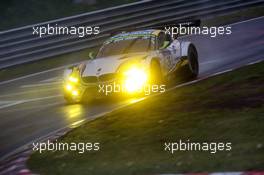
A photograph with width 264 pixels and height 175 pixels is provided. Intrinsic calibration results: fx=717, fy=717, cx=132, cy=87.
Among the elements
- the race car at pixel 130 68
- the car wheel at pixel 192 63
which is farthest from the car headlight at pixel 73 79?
the car wheel at pixel 192 63

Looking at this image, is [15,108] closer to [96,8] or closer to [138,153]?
[138,153]

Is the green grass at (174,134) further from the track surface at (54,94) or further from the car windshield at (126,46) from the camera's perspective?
the car windshield at (126,46)

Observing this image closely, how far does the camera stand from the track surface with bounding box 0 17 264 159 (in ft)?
37.1

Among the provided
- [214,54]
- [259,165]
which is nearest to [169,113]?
[259,165]

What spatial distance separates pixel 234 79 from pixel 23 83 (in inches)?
249

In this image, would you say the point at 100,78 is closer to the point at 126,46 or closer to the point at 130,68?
the point at 130,68

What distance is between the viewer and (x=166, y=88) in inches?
511

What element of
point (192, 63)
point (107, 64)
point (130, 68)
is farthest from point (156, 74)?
point (192, 63)

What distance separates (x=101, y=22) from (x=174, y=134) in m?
10.6

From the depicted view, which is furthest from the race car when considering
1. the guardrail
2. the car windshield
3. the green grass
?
the guardrail

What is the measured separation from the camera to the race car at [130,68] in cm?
1218

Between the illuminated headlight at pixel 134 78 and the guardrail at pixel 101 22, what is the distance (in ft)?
20.2

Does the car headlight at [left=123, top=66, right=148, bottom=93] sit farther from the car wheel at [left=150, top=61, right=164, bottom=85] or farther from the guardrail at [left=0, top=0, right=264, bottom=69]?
the guardrail at [left=0, top=0, right=264, bottom=69]

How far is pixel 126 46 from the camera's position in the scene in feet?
43.4
